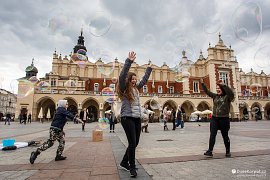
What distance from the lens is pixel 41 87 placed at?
30969 mm

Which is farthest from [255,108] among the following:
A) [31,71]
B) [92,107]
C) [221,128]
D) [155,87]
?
[31,71]

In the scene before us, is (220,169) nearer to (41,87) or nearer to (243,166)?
(243,166)

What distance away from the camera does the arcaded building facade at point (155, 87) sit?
3078 centimetres

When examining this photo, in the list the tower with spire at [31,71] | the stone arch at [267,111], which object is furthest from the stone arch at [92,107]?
the stone arch at [267,111]

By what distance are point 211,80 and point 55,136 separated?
37.8 metres

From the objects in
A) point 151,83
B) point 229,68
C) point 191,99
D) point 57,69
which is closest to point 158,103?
point 191,99

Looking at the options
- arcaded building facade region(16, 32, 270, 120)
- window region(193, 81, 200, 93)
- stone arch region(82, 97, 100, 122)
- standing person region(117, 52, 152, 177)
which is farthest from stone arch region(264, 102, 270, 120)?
standing person region(117, 52, 152, 177)

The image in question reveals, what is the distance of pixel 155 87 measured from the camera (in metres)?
41.2

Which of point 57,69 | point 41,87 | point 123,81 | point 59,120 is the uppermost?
point 57,69

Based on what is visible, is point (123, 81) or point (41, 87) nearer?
point (123, 81)

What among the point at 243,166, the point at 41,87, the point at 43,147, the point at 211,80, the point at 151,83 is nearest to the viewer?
the point at 243,166

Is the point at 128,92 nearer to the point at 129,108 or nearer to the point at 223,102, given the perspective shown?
the point at 129,108

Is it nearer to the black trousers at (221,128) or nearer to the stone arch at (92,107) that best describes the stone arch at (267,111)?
the stone arch at (92,107)

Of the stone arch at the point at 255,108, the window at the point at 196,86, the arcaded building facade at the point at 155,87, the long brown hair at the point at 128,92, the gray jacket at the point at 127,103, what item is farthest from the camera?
the window at the point at 196,86
